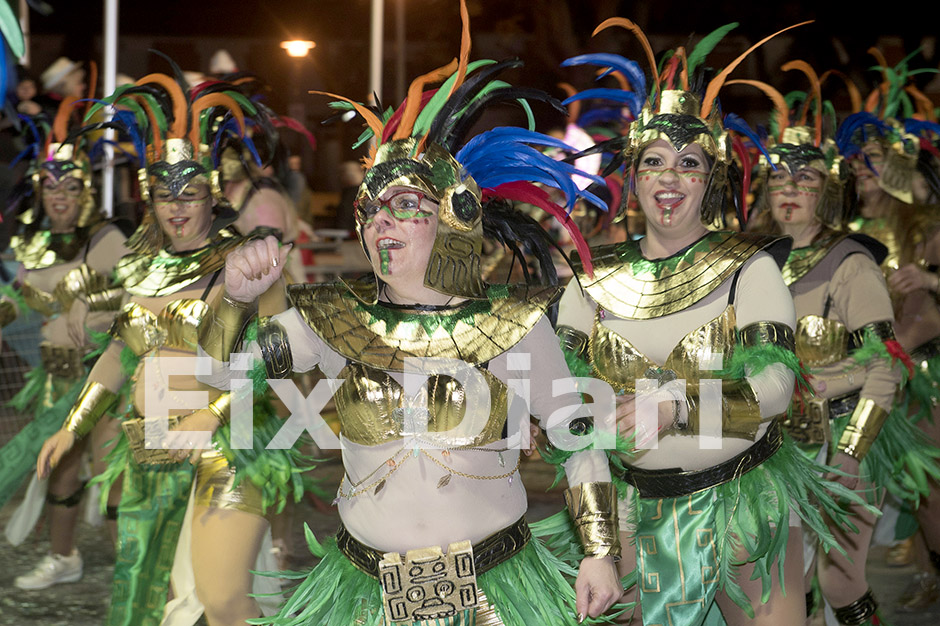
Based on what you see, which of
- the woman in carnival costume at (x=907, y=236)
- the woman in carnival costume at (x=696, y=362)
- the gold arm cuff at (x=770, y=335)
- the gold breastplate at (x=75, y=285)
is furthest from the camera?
the gold breastplate at (x=75, y=285)

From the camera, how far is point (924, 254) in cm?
644

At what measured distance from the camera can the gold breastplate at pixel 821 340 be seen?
16.1 feet

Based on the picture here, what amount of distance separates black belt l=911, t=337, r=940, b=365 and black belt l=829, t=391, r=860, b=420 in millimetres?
1420

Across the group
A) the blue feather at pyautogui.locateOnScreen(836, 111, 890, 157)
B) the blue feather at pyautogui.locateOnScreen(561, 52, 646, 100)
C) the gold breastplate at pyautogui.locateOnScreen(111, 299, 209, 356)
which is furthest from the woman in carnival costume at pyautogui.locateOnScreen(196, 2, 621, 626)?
the blue feather at pyautogui.locateOnScreen(836, 111, 890, 157)

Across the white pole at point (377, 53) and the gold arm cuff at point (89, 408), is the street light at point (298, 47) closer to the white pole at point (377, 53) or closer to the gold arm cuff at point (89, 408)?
the white pole at point (377, 53)

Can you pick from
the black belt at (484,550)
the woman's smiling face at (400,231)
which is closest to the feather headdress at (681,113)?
the woman's smiling face at (400,231)

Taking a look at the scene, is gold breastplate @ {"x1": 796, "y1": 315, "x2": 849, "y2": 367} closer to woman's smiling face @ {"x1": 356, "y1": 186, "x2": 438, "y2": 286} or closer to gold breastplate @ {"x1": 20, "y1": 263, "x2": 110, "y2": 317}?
woman's smiling face @ {"x1": 356, "y1": 186, "x2": 438, "y2": 286}

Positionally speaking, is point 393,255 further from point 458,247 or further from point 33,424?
point 33,424

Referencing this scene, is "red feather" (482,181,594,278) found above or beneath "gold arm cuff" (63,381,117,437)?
above

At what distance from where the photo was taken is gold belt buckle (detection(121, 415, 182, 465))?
413 cm

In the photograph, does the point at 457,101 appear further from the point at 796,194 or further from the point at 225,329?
the point at 796,194

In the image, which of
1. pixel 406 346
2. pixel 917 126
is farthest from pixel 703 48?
pixel 917 126

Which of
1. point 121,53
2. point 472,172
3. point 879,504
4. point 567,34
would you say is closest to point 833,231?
point 879,504

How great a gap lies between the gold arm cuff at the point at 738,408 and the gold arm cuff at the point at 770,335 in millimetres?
192
